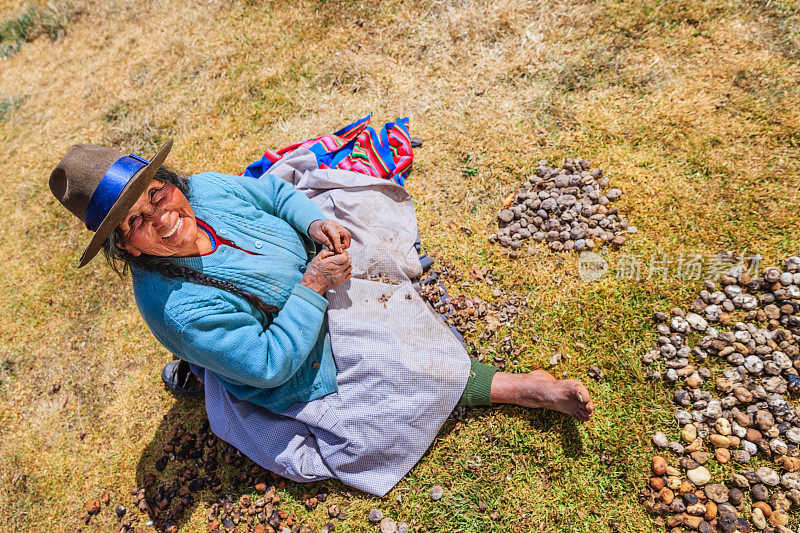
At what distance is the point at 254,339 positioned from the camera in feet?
9.21

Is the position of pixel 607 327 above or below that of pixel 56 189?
below

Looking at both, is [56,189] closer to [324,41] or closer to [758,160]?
[324,41]

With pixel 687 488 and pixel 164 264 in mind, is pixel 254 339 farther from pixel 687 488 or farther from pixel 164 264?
pixel 687 488

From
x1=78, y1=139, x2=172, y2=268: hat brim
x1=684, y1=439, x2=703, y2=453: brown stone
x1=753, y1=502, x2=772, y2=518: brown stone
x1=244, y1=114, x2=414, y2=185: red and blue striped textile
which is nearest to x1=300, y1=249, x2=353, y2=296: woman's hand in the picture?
x1=78, y1=139, x2=172, y2=268: hat brim

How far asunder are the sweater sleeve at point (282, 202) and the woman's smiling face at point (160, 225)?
0.73 m

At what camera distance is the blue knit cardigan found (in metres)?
2.68

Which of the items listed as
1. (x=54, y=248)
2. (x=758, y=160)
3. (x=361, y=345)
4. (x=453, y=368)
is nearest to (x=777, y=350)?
(x=758, y=160)

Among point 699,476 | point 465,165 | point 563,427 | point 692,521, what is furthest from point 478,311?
point 692,521

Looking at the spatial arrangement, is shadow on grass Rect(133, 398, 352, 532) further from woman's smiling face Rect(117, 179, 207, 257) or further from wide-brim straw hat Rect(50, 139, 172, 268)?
wide-brim straw hat Rect(50, 139, 172, 268)

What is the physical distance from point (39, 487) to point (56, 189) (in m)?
3.09

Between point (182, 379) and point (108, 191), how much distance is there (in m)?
2.17

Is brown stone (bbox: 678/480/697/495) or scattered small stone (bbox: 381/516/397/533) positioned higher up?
brown stone (bbox: 678/480/697/495)

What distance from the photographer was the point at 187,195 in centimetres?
302

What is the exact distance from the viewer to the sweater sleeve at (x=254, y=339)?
2682 mm
